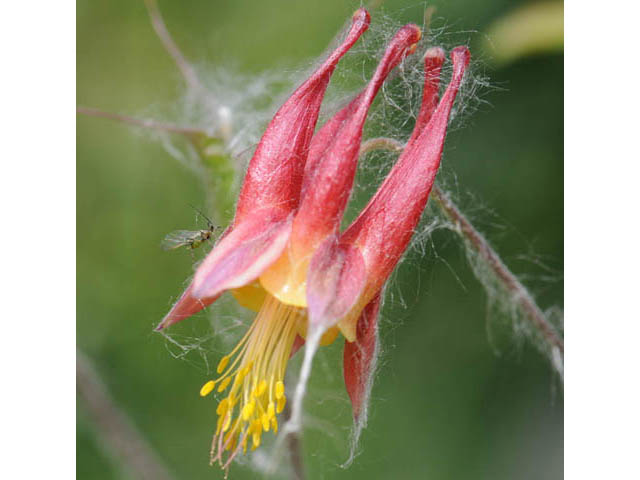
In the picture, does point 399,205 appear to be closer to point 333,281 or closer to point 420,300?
point 333,281

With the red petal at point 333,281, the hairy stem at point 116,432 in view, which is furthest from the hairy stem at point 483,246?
the hairy stem at point 116,432

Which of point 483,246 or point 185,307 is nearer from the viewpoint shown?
point 185,307

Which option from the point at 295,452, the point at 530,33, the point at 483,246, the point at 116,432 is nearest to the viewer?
the point at 483,246

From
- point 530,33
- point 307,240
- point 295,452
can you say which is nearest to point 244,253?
point 307,240

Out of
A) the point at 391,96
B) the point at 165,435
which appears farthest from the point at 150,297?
the point at 391,96

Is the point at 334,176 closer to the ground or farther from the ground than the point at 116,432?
farther from the ground

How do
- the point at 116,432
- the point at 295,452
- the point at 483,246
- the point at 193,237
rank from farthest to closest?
the point at 116,432 → the point at 295,452 → the point at 483,246 → the point at 193,237

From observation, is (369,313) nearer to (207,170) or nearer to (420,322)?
(207,170)

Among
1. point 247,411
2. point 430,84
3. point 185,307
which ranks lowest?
point 247,411
